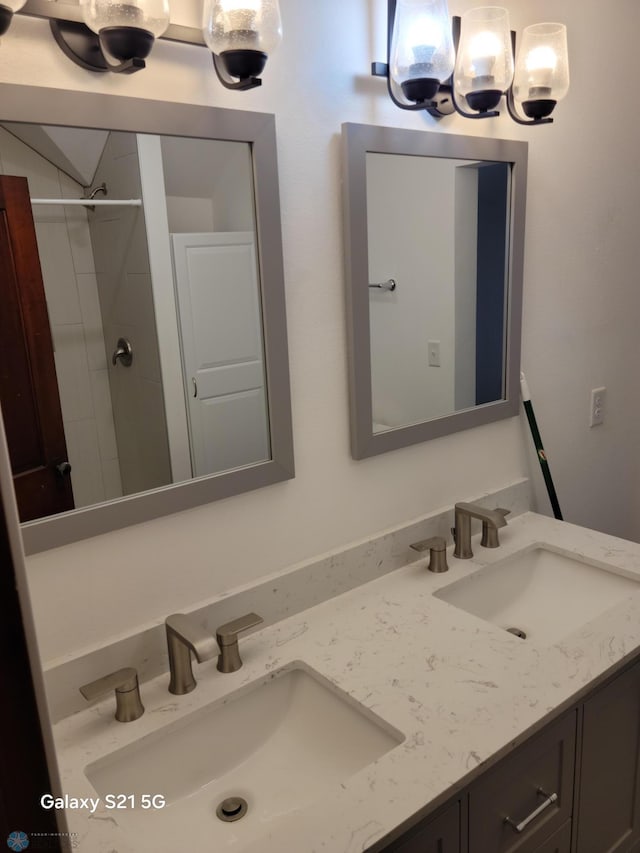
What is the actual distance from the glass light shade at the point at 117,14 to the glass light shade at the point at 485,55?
0.69 metres

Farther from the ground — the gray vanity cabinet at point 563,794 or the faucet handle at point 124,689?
the faucet handle at point 124,689

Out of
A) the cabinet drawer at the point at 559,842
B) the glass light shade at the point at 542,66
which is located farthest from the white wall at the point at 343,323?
the cabinet drawer at the point at 559,842

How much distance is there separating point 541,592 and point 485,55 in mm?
1192

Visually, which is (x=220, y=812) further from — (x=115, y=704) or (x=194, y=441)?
(x=194, y=441)

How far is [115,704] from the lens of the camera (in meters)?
1.08

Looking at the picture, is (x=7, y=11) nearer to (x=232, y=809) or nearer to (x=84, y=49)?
(x=84, y=49)

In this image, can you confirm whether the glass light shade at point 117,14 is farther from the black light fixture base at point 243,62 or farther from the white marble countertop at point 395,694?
the white marble countertop at point 395,694

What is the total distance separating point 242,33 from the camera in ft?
3.24

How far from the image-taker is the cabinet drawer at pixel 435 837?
873 millimetres

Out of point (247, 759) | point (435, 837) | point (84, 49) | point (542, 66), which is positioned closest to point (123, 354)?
point (84, 49)

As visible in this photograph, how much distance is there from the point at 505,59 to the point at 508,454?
0.94 metres

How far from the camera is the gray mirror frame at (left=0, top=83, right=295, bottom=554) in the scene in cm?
93

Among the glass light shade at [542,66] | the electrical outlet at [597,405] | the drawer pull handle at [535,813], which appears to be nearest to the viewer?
the drawer pull handle at [535,813]

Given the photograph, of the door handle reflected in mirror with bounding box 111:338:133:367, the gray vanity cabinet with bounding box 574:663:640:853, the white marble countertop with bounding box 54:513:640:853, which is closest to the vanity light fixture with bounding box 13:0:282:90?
the door handle reflected in mirror with bounding box 111:338:133:367
